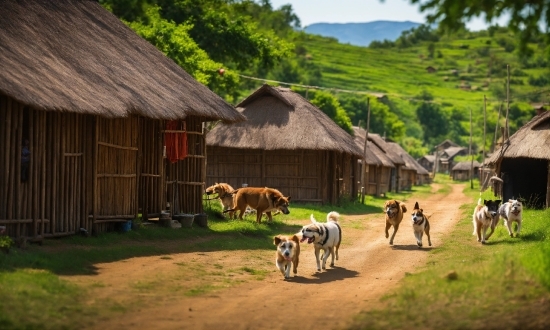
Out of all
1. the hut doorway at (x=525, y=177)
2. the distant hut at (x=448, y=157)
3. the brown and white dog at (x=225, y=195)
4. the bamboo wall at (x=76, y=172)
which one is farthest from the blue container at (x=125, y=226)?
the distant hut at (x=448, y=157)

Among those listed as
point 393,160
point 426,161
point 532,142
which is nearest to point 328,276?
point 532,142

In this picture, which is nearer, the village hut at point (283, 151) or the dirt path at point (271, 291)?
the dirt path at point (271, 291)

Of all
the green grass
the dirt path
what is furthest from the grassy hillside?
the green grass

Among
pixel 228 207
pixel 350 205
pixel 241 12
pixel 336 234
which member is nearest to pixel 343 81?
pixel 241 12

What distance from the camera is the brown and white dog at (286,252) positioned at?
1397 centimetres

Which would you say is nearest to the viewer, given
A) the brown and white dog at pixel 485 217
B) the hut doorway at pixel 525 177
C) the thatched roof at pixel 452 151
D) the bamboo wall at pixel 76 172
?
the bamboo wall at pixel 76 172

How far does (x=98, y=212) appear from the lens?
17.9 metres

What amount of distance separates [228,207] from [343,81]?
95606 millimetres

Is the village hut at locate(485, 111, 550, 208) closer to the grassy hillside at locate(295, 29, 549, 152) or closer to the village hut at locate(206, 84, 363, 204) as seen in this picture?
the village hut at locate(206, 84, 363, 204)

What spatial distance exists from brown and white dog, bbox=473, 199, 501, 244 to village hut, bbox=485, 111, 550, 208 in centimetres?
1028

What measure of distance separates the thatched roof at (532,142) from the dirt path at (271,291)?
1165 centimetres

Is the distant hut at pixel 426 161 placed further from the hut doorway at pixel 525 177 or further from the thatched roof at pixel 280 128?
the thatched roof at pixel 280 128

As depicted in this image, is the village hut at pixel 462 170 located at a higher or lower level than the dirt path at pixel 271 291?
higher

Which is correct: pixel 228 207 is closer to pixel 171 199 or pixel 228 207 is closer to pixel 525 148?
pixel 171 199
